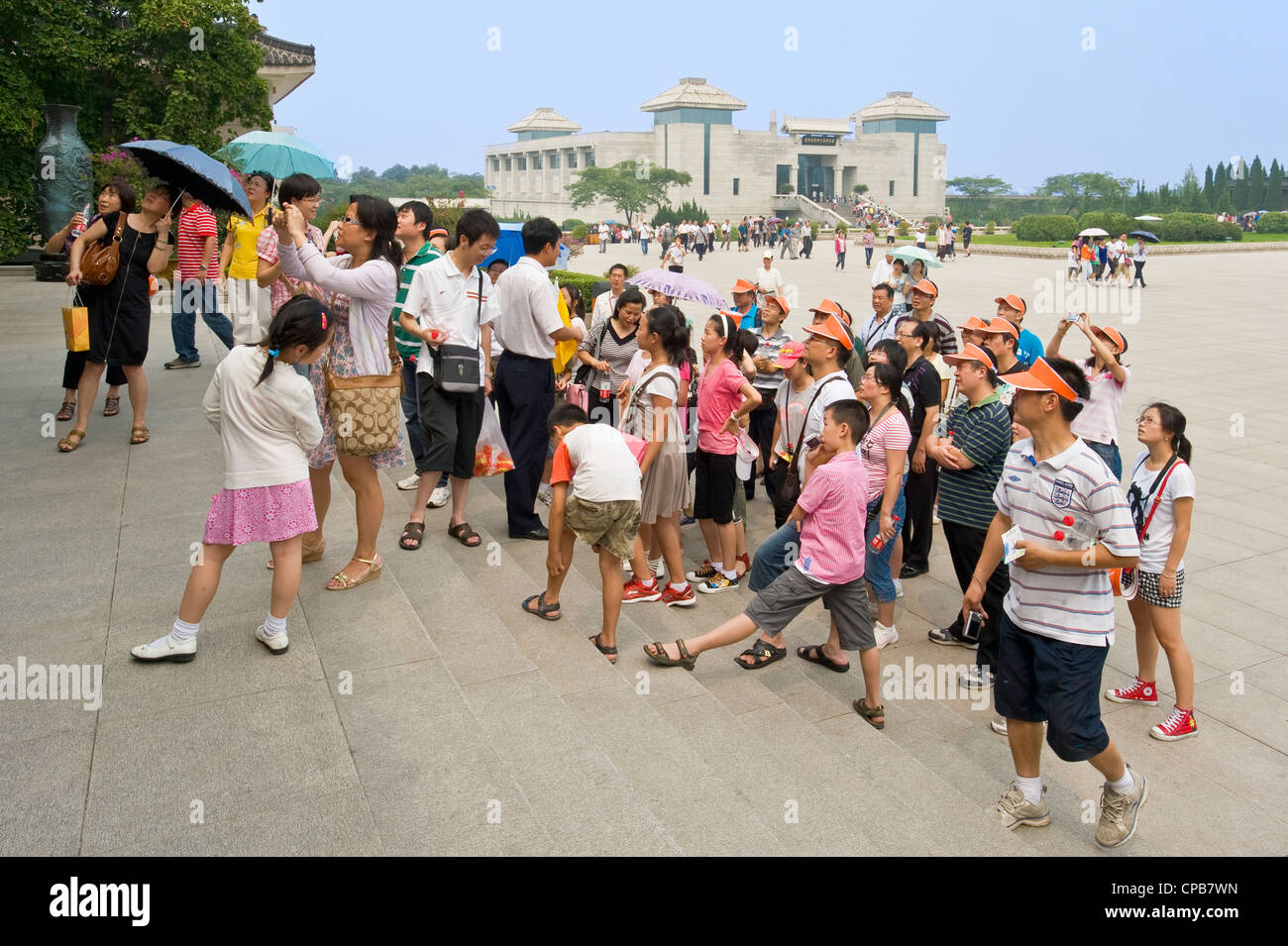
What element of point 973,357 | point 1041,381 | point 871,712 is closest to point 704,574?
point 871,712

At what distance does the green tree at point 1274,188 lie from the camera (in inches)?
2889

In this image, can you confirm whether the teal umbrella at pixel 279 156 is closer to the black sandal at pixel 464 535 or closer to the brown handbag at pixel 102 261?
the brown handbag at pixel 102 261

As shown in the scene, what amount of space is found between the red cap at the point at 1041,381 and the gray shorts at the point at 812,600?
135 centimetres

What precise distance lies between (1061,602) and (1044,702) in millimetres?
377

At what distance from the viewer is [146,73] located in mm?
19328

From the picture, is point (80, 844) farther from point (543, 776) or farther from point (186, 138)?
point (186, 138)

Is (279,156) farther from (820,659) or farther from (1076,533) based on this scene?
(1076,533)

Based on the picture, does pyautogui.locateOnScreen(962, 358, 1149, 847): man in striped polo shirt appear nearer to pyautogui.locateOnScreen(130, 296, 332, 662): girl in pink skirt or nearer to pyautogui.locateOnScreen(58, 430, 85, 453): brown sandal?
pyautogui.locateOnScreen(130, 296, 332, 662): girl in pink skirt

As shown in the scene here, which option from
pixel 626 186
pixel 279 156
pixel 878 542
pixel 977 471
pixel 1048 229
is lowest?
pixel 878 542

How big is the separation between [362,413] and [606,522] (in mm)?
1297

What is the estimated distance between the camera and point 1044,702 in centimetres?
361

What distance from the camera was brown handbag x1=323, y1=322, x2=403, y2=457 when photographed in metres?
4.86

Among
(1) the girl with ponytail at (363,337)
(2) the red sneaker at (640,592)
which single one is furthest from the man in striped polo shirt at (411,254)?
(2) the red sneaker at (640,592)

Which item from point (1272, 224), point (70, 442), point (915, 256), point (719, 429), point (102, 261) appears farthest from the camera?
point (1272, 224)
